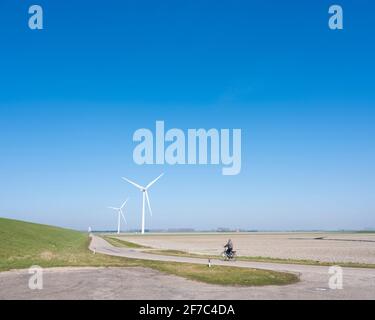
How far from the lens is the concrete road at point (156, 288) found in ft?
61.4

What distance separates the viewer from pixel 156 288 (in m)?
21.2

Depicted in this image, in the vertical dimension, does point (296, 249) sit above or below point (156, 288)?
below

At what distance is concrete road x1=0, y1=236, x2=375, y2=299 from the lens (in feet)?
61.4

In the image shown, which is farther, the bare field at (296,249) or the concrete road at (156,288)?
the bare field at (296,249)

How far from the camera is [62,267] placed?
103ft

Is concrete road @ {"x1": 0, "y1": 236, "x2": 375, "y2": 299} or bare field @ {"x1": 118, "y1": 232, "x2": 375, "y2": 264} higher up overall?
concrete road @ {"x1": 0, "y1": 236, "x2": 375, "y2": 299}

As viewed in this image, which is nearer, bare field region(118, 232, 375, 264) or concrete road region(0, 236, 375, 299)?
concrete road region(0, 236, 375, 299)

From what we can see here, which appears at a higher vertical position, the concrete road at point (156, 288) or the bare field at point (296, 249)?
the concrete road at point (156, 288)

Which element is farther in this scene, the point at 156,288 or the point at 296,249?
the point at 296,249
